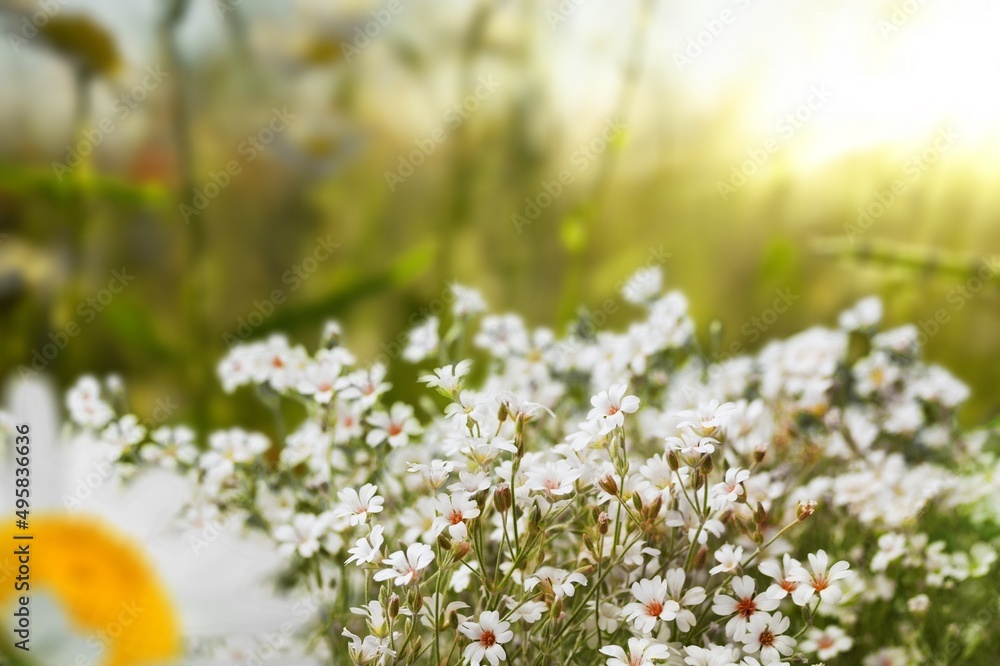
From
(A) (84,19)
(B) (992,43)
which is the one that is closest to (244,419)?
(A) (84,19)

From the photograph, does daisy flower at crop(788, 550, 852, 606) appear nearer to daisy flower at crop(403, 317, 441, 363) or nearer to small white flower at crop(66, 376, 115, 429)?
daisy flower at crop(403, 317, 441, 363)

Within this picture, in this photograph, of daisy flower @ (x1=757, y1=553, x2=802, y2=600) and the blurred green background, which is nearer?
daisy flower @ (x1=757, y1=553, x2=802, y2=600)

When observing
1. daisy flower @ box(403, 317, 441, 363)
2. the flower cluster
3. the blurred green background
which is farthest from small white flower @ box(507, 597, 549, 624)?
the blurred green background

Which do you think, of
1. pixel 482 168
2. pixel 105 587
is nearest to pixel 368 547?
pixel 105 587

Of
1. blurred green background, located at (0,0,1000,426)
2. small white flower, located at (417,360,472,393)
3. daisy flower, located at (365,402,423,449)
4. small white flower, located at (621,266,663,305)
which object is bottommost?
small white flower, located at (417,360,472,393)

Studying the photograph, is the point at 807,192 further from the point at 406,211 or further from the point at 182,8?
the point at 182,8

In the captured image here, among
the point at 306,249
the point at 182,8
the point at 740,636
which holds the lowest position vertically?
the point at 740,636
